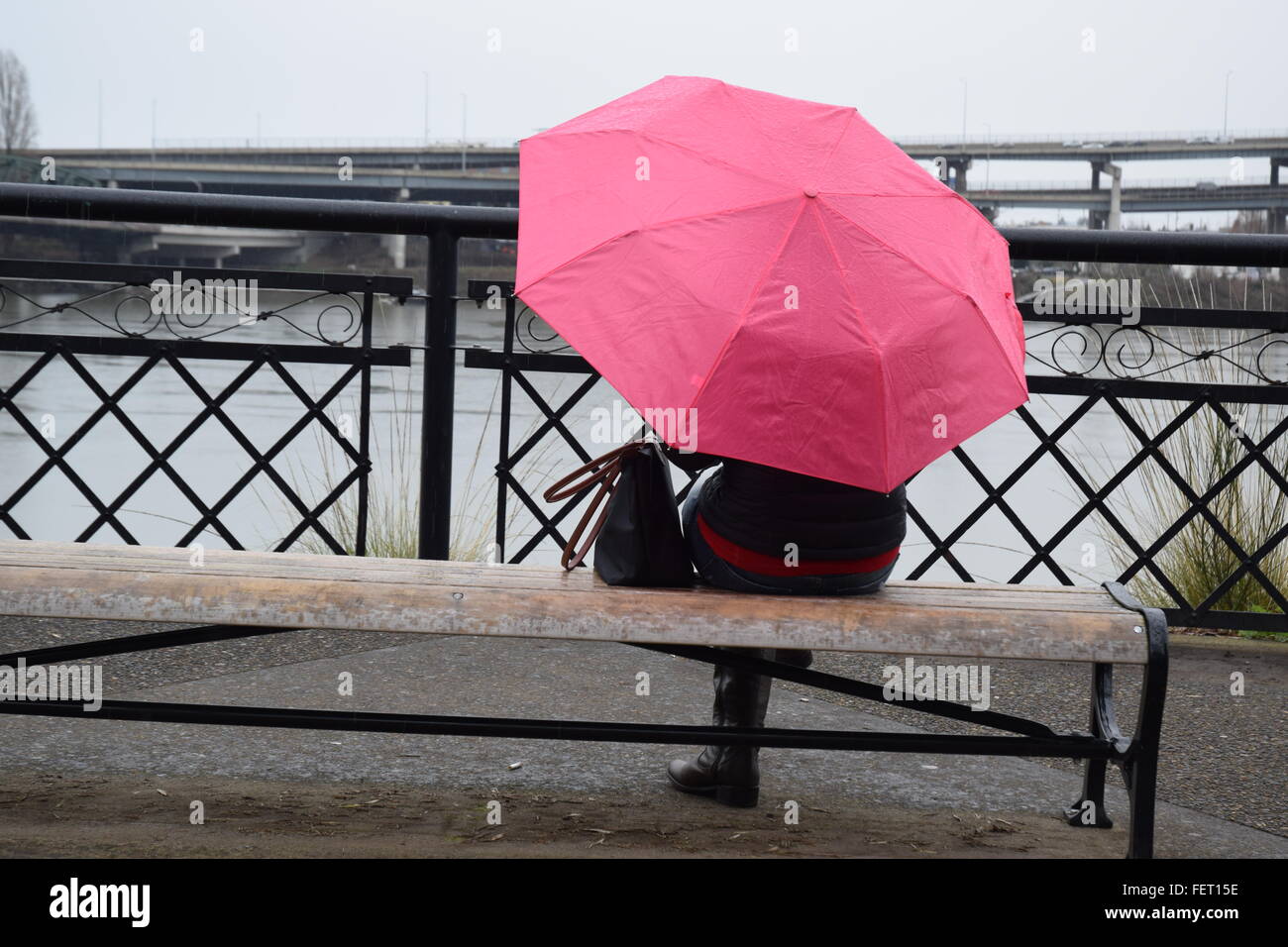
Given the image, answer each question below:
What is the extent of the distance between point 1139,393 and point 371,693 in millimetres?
3117

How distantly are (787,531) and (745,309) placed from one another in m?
0.58

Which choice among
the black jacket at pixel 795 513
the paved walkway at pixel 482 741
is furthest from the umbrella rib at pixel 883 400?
the paved walkway at pixel 482 741

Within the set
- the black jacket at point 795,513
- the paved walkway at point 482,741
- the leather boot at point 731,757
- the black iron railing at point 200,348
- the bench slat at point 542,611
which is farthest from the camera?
the black iron railing at point 200,348

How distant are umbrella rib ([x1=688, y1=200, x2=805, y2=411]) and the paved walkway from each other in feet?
4.65

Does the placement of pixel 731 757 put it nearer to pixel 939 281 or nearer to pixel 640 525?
pixel 640 525

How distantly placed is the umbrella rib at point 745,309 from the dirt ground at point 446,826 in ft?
3.97

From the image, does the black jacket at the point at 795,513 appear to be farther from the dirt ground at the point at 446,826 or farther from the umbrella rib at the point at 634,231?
the dirt ground at the point at 446,826

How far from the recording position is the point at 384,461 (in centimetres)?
704

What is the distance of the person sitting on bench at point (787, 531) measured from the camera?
2.87 meters

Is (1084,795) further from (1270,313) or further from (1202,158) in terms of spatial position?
(1202,158)

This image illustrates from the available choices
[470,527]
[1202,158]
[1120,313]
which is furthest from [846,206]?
[1202,158]
